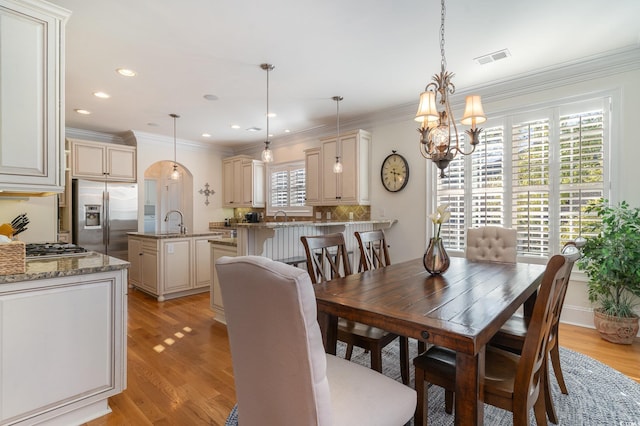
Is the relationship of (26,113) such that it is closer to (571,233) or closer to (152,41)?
(152,41)

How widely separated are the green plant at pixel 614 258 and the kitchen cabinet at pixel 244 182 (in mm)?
5214

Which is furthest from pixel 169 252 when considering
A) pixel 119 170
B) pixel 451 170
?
pixel 451 170

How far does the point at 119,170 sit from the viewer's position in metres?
5.52

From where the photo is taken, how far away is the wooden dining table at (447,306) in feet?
3.81

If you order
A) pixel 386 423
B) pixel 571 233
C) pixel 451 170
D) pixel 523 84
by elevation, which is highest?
pixel 523 84

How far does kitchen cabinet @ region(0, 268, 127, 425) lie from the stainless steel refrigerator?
359 cm

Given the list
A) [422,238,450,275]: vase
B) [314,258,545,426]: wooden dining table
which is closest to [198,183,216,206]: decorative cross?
[314,258,545,426]: wooden dining table

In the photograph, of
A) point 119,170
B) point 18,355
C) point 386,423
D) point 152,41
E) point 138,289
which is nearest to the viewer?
point 386,423

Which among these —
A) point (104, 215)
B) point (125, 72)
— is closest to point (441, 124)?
point (125, 72)

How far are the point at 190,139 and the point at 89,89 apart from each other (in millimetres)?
Answer: 2549

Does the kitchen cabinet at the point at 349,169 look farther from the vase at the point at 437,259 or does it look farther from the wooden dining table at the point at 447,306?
the vase at the point at 437,259

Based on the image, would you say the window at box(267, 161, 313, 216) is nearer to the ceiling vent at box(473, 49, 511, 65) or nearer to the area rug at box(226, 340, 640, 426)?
the ceiling vent at box(473, 49, 511, 65)

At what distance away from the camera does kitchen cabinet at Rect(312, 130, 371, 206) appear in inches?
188

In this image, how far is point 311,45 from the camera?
283 cm
